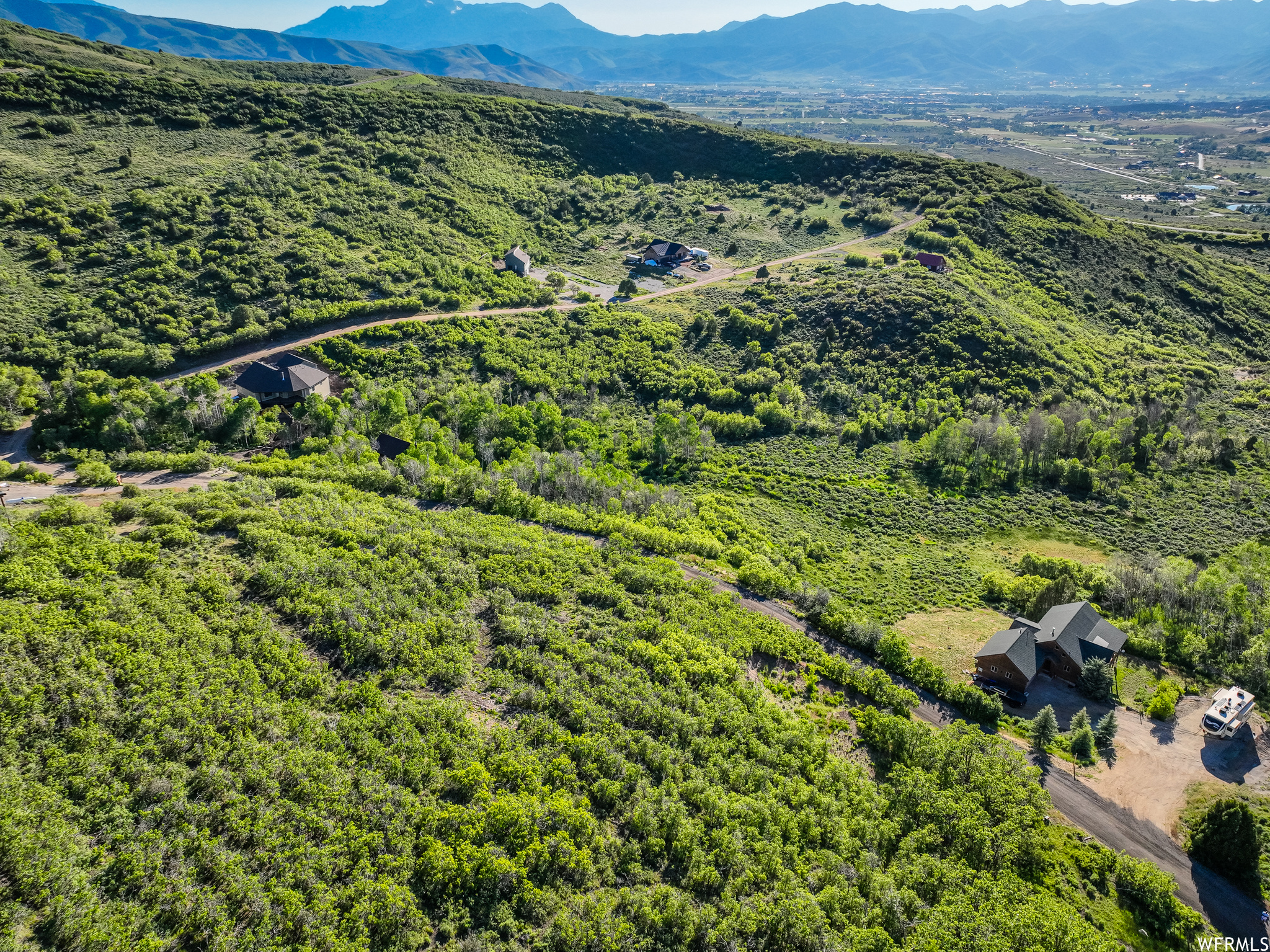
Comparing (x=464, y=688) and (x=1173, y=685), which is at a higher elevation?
(x=464, y=688)

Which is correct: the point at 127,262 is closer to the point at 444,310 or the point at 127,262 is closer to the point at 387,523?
the point at 444,310

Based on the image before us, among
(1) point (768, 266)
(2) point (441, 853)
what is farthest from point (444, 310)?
(2) point (441, 853)

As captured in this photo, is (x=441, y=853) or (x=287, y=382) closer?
(x=441, y=853)

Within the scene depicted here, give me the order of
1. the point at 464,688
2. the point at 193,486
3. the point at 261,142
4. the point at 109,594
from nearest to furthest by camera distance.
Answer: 1. the point at 109,594
2. the point at 464,688
3. the point at 193,486
4. the point at 261,142

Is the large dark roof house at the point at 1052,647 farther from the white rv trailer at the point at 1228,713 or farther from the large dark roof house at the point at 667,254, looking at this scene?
the large dark roof house at the point at 667,254

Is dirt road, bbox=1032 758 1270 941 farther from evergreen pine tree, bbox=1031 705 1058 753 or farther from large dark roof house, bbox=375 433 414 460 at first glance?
large dark roof house, bbox=375 433 414 460

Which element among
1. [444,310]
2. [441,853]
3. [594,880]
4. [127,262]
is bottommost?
[594,880]

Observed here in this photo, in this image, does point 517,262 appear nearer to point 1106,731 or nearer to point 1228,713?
point 1106,731
